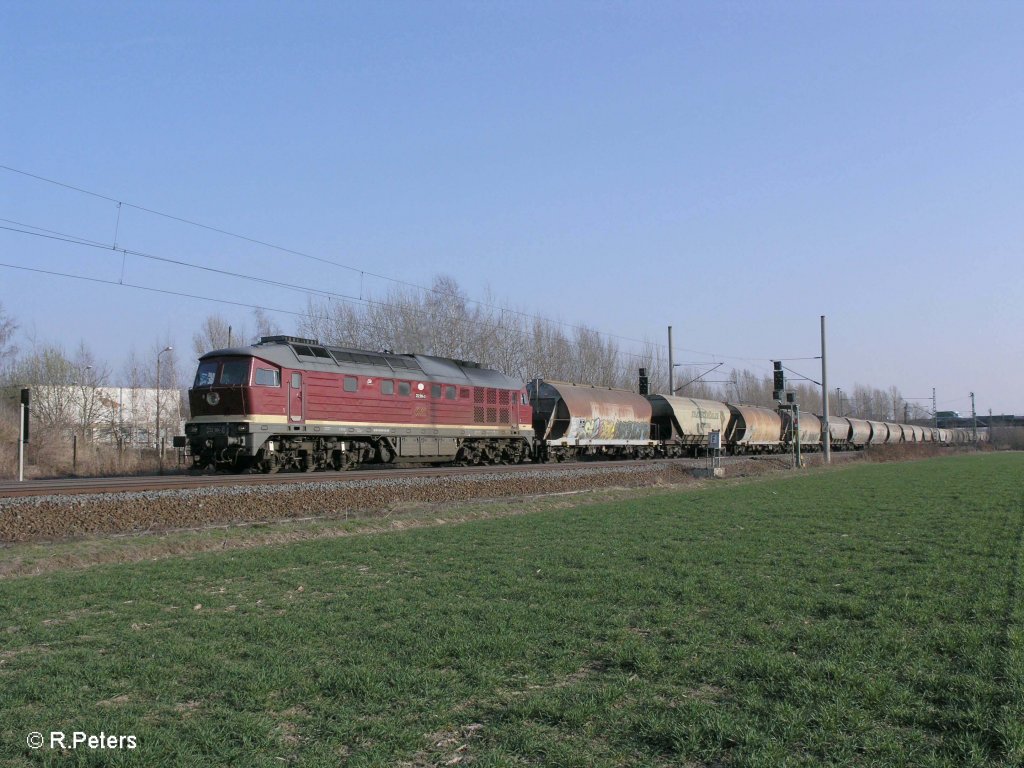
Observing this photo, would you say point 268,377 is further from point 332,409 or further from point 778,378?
point 778,378

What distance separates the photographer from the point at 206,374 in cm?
2550

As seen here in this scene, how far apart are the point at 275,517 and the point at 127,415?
78.0 meters

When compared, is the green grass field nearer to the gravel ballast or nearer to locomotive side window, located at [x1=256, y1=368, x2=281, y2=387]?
the gravel ballast

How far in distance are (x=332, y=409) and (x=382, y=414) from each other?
2.33 metres

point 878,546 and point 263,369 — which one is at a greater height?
point 263,369

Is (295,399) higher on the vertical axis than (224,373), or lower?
lower

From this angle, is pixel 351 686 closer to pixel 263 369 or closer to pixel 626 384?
pixel 263 369

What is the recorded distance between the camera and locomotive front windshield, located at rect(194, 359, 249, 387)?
24.5 metres

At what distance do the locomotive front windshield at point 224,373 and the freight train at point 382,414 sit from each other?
4 centimetres

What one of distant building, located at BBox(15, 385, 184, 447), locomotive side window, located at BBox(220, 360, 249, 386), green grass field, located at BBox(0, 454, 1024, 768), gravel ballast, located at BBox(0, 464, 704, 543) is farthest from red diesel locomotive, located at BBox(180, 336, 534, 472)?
distant building, located at BBox(15, 385, 184, 447)

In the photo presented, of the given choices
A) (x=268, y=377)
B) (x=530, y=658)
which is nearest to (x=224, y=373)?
(x=268, y=377)

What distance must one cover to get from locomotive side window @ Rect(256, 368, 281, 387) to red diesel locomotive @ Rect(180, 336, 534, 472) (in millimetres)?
31

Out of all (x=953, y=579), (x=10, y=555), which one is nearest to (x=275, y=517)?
(x=10, y=555)

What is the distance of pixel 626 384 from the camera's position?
81625 mm
